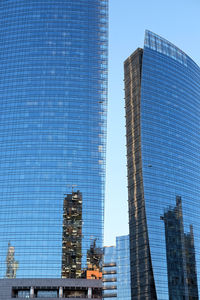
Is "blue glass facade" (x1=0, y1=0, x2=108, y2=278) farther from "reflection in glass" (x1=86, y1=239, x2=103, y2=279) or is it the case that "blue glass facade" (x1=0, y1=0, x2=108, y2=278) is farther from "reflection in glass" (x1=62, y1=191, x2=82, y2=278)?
"reflection in glass" (x1=86, y1=239, x2=103, y2=279)

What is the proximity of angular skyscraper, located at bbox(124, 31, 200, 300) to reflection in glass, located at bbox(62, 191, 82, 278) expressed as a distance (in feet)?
66.9

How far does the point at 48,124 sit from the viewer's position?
141750 millimetres

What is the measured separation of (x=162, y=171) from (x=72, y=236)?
3822 centimetres

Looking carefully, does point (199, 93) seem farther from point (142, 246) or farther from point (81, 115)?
point (142, 246)

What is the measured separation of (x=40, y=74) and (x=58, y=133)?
25.7 meters

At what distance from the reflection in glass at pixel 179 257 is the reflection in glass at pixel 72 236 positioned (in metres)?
28.4

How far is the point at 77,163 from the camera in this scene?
448 ft

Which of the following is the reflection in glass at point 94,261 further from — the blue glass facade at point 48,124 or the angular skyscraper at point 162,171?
the angular skyscraper at point 162,171

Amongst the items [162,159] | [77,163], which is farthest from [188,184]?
[77,163]

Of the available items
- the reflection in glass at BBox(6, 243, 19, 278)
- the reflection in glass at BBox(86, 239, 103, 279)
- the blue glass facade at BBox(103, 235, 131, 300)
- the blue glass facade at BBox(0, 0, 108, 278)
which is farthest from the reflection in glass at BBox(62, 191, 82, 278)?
the blue glass facade at BBox(103, 235, 131, 300)

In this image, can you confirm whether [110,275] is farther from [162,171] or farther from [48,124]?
[48,124]

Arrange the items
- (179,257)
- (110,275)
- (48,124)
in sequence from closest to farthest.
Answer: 1. (179,257)
2. (48,124)
3. (110,275)

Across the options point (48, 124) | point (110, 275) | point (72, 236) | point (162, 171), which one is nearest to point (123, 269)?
point (110, 275)

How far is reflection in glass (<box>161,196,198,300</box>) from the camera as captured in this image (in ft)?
409
